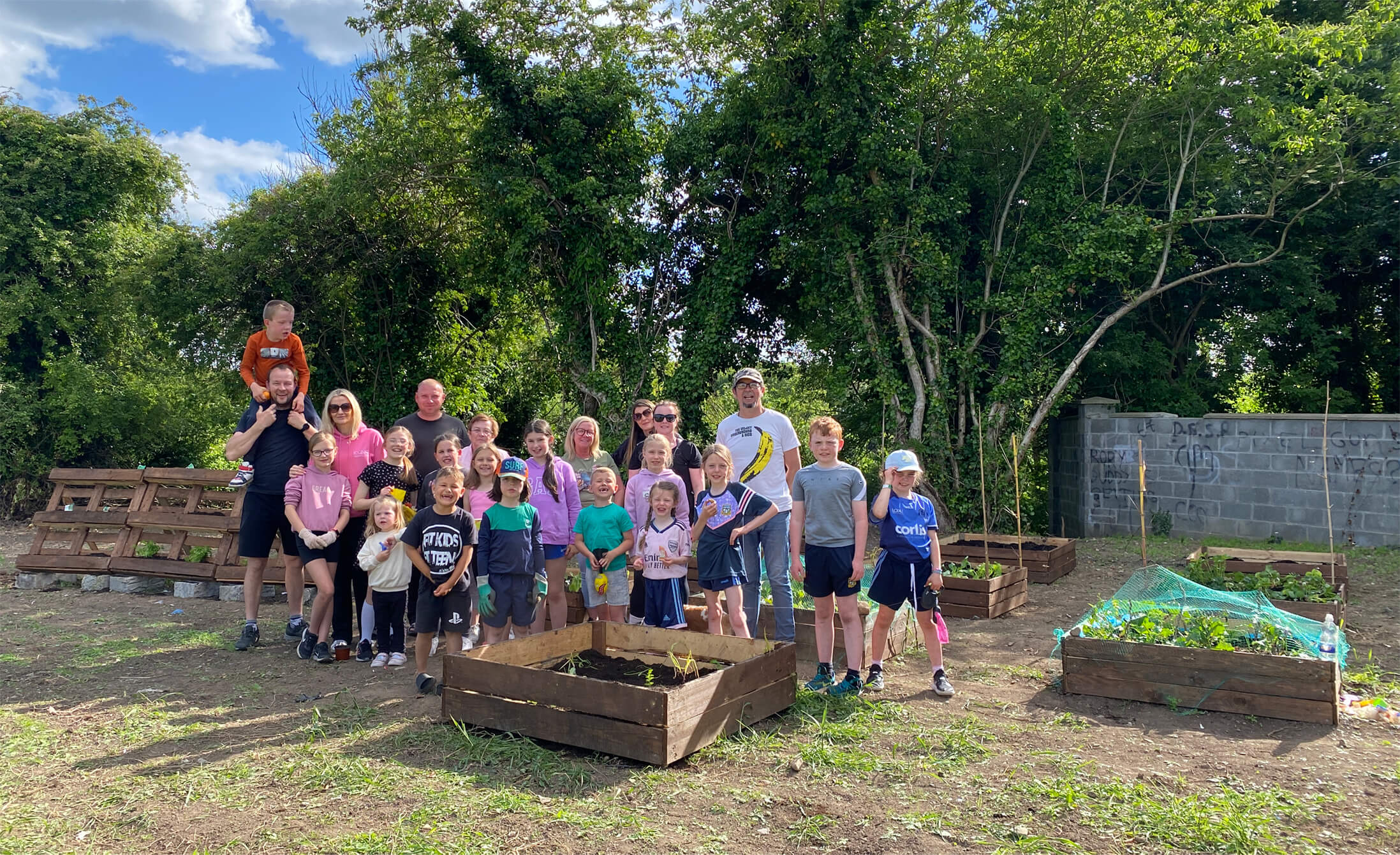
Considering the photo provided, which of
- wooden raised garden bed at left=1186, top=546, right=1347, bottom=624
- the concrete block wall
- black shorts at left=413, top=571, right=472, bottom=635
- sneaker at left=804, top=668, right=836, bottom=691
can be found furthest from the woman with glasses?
the concrete block wall

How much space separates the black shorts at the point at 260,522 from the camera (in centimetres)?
658

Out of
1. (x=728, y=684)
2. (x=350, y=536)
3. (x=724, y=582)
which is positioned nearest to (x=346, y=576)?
(x=350, y=536)

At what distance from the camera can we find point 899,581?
5277mm

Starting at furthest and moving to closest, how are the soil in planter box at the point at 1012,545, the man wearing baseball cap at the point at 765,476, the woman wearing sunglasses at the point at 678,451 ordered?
1. the soil in planter box at the point at 1012,545
2. the woman wearing sunglasses at the point at 678,451
3. the man wearing baseball cap at the point at 765,476

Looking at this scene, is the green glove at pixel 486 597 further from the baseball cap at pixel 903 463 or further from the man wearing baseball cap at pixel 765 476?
the baseball cap at pixel 903 463

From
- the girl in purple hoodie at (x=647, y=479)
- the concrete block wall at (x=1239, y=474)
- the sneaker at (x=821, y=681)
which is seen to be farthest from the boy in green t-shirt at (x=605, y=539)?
the concrete block wall at (x=1239, y=474)

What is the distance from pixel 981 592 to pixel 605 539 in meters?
3.65

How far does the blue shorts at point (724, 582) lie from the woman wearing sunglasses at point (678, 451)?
787mm

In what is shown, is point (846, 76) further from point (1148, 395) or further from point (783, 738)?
point (783, 738)

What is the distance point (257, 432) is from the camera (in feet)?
21.4

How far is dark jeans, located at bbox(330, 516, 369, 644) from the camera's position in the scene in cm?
639

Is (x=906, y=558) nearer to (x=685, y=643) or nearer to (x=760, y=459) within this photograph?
(x=760, y=459)

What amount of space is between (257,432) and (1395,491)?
13.8 metres

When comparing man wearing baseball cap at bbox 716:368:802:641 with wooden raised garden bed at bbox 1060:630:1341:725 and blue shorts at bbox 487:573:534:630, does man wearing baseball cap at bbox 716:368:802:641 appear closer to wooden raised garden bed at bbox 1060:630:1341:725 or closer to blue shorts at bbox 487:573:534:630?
blue shorts at bbox 487:573:534:630
